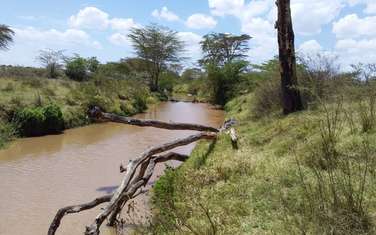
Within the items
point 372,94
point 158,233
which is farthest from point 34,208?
point 372,94

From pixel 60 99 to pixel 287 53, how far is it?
12.7m

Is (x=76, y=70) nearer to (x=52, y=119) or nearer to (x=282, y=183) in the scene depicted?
(x=52, y=119)

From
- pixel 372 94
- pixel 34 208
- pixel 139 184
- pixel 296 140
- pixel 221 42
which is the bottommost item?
pixel 34 208

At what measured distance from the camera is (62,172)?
11258 millimetres

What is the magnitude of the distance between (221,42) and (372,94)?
133 ft

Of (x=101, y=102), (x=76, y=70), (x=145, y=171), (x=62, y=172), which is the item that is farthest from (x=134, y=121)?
(x=76, y=70)

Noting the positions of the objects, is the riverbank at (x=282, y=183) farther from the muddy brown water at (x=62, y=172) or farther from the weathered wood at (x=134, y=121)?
the muddy brown water at (x=62, y=172)

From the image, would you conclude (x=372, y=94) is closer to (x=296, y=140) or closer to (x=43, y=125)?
(x=296, y=140)

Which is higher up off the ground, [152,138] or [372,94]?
[372,94]

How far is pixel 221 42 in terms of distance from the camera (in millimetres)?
46375

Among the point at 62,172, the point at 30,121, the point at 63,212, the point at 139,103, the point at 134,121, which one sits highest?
the point at 139,103

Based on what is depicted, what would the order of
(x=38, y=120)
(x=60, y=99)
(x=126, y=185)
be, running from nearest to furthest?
(x=126, y=185) → (x=38, y=120) → (x=60, y=99)

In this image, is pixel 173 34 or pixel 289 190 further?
pixel 173 34

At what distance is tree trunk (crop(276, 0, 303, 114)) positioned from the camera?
10.8 m
